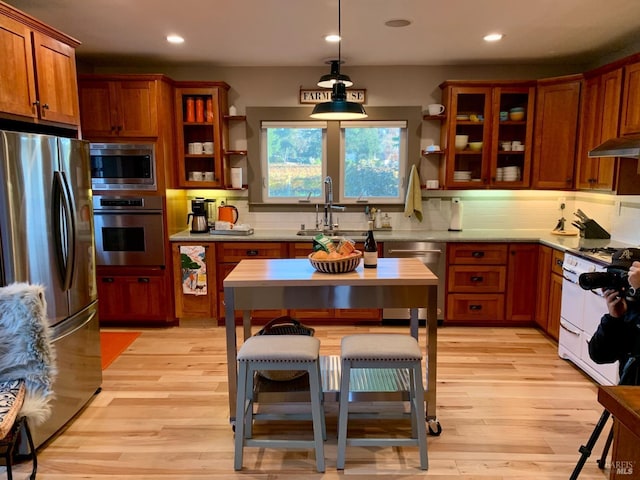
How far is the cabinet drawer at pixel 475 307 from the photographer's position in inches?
166

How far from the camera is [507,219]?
4.70m

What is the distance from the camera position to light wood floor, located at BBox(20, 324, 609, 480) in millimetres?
2266

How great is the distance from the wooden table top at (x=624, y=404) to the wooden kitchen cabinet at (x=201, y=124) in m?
3.77

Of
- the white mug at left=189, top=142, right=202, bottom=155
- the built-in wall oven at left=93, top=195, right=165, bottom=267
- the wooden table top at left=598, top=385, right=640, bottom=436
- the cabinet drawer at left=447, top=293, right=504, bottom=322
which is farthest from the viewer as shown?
the white mug at left=189, top=142, right=202, bottom=155

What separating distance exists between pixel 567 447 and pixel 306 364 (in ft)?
5.03

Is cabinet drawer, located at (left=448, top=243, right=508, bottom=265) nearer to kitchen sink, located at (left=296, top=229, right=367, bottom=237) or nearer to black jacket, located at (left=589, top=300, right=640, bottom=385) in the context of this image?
kitchen sink, located at (left=296, top=229, right=367, bottom=237)

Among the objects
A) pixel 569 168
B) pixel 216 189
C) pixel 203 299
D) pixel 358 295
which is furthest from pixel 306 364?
pixel 569 168

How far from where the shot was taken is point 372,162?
4.69 metres

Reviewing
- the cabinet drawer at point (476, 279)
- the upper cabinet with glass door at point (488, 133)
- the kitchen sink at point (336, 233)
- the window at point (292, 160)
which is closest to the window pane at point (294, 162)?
the window at point (292, 160)

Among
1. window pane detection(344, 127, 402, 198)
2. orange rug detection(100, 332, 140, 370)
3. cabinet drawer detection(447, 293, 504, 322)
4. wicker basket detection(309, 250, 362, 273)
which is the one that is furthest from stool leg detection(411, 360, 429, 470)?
window pane detection(344, 127, 402, 198)

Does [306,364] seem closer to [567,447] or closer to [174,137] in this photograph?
[567,447]

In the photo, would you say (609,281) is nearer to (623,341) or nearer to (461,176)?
(623,341)

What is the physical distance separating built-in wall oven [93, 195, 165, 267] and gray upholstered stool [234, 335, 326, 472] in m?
2.26

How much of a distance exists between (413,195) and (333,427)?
2589mm
